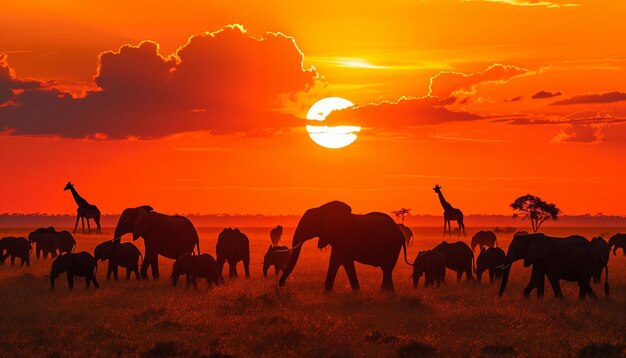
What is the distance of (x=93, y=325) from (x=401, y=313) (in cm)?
785

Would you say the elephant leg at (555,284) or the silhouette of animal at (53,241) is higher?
the silhouette of animal at (53,241)


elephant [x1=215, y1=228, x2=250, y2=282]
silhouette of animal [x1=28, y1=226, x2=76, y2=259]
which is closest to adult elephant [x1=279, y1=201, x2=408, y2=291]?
elephant [x1=215, y1=228, x2=250, y2=282]

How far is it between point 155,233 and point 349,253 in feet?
28.2

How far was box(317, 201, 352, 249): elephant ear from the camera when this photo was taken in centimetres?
2705

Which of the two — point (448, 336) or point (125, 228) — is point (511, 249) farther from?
point (125, 228)

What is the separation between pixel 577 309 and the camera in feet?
77.3

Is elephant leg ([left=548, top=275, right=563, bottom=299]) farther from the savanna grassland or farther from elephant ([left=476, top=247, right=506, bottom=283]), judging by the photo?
elephant ([left=476, top=247, right=506, bottom=283])

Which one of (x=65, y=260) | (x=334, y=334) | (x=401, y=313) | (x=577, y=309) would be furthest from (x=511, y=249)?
(x=65, y=260)

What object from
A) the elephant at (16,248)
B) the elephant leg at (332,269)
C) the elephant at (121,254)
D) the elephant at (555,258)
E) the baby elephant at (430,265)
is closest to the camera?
the elephant at (555,258)

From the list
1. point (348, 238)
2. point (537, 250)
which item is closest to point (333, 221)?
point (348, 238)

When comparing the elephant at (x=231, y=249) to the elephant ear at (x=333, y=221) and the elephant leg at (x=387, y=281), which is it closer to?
the elephant ear at (x=333, y=221)

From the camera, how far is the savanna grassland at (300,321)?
58.7 feet

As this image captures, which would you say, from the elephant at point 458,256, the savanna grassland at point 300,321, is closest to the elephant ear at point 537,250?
the savanna grassland at point 300,321

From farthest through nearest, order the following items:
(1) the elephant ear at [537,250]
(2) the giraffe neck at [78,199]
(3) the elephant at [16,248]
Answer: (2) the giraffe neck at [78,199] < (3) the elephant at [16,248] < (1) the elephant ear at [537,250]
